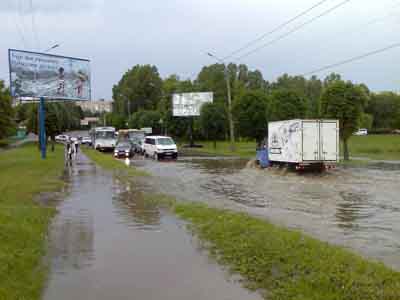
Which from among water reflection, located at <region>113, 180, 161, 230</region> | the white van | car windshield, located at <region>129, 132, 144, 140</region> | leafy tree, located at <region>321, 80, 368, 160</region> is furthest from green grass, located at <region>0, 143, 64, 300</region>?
car windshield, located at <region>129, 132, 144, 140</region>

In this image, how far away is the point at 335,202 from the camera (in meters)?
16.0

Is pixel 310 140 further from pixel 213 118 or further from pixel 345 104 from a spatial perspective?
pixel 213 118

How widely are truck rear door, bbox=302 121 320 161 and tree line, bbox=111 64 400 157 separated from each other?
11.3 metres

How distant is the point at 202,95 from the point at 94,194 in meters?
52.5

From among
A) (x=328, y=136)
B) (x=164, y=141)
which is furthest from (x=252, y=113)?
(x=328, y=136)

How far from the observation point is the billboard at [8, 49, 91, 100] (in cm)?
3675

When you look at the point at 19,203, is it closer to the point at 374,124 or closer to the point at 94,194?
the point at 94,194

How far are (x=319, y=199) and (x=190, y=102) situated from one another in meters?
53.7

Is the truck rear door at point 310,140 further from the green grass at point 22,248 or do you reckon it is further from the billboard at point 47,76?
the billboard at point 47,76

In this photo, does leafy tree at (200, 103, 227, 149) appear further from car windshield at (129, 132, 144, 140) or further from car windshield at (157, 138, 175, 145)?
car windshield at (157, 138, 175, 145)

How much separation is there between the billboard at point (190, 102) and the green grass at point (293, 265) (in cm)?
5895

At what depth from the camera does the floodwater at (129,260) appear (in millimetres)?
6766

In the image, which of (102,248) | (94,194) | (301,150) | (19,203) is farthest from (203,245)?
(301,150)

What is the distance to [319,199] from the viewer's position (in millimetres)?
16766
